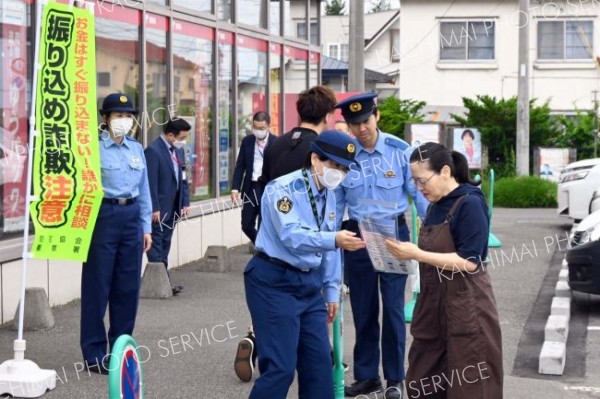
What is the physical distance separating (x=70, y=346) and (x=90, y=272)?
125 centimetres

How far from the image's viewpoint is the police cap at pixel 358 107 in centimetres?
728

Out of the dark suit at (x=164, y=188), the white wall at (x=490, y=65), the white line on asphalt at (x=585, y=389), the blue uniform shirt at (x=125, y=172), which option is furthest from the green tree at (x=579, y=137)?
the blue uniform shirt at (x=125, y=172)

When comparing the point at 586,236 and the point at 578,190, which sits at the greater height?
the point at 578,190

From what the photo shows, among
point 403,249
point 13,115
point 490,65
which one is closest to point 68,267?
point 13,115

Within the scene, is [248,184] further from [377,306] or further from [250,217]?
[377,306]

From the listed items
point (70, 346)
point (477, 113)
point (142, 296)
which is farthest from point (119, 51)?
point (477, 113)

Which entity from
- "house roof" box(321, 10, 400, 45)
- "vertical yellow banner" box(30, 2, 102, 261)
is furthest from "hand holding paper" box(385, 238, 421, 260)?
"house roof" box(321, 10, 400, 45)

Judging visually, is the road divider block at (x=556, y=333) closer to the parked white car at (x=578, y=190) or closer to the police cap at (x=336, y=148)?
the police cap at (x=336, y=148)

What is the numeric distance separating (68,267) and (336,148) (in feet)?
19.8

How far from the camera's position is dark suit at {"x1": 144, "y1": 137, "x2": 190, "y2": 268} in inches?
468

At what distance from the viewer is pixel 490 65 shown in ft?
126

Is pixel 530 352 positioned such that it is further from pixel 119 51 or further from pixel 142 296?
pixel 119 51

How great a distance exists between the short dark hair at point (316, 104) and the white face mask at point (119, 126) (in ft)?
4.38

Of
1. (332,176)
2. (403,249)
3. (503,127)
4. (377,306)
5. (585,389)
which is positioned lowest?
(585,389)
